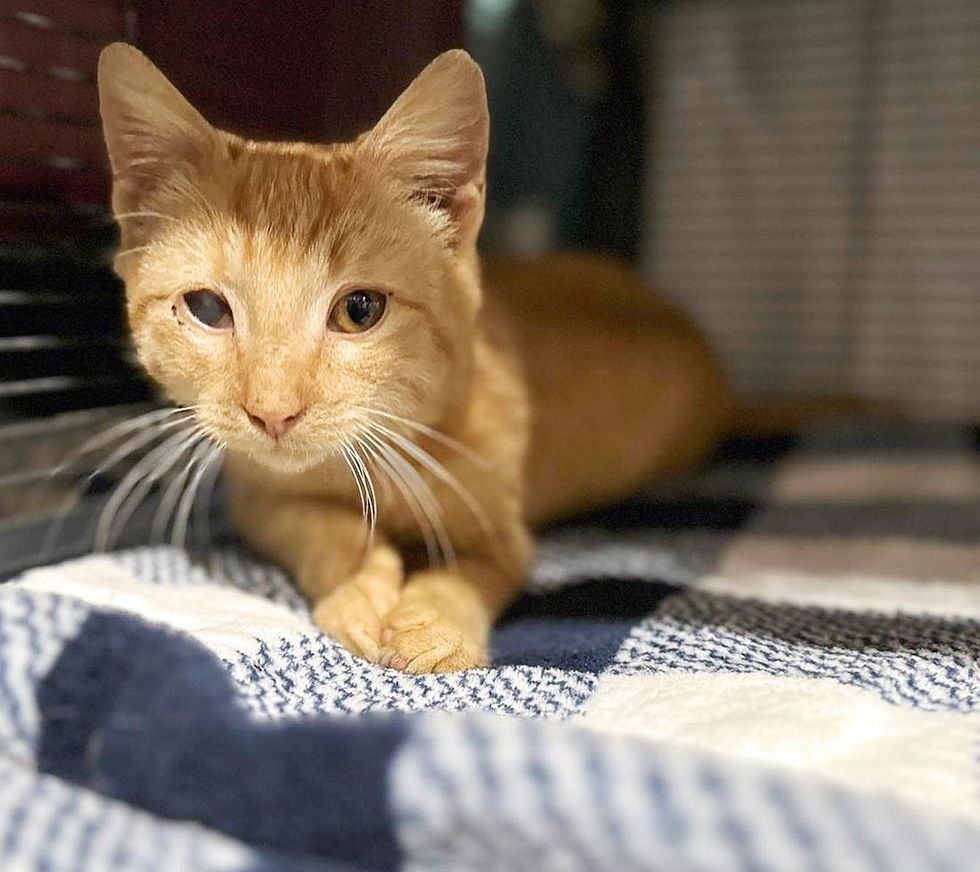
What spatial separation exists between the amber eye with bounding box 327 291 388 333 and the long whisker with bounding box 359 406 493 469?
3.4 inches

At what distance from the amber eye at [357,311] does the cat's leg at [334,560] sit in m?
0.27

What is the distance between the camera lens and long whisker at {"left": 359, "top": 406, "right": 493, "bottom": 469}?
0.97m

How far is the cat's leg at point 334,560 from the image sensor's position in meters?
0.96

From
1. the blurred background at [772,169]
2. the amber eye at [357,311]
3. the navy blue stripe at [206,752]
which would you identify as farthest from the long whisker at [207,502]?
the blurred background at [772,169]

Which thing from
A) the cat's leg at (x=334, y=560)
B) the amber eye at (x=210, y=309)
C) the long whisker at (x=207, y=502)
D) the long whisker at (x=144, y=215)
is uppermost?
the long whisker at (x=144, y=215)

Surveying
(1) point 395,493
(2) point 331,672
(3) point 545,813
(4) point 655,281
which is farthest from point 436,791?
(4) point 655,281

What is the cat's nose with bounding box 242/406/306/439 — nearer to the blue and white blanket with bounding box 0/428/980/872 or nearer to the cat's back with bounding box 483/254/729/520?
the blue and white blanket with bounding box 0/428/980/872

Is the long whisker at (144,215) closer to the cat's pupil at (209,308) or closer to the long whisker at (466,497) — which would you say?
the cat's pupil at (209,308)

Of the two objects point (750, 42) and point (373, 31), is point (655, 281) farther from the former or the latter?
point (373, 31)

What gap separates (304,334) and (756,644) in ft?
1.73

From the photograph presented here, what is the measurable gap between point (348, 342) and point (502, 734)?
1.50 feet

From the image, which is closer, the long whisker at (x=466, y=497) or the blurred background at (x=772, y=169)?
the long whisker at (x=466, y=497)

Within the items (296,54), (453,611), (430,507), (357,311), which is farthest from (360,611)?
(296,54)

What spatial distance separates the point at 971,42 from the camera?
2010 millimetres
